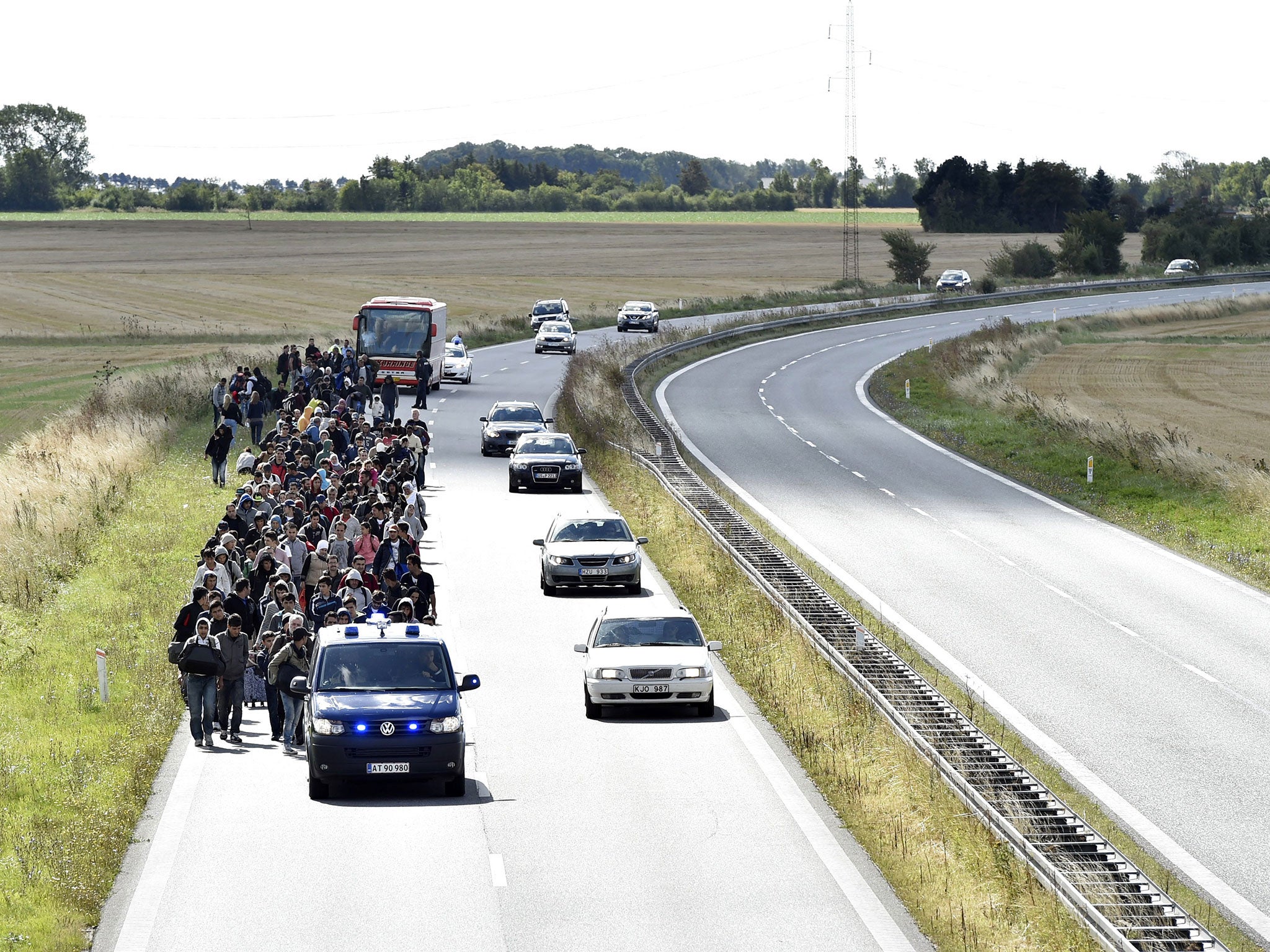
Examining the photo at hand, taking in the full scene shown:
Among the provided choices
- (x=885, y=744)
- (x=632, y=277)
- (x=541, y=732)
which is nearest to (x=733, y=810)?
(x=885, y=744)

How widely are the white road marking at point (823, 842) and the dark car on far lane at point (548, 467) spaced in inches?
700

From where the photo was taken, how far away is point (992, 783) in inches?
602

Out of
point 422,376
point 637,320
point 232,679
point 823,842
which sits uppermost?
point 232,679

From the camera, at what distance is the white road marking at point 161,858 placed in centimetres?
1212

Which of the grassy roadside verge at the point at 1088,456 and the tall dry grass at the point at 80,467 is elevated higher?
the tall dry grass at the point at 80,467

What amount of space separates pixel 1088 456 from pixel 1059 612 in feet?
53.2

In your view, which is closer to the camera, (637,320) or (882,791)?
(882,791)

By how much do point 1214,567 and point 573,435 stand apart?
19206 millimetres

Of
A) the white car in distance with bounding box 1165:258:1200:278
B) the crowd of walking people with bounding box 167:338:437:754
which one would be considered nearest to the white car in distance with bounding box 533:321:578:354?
the crowd of walking people with bounding box 167:338:437:754

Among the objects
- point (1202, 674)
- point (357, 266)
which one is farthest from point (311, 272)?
point (1202, 674)

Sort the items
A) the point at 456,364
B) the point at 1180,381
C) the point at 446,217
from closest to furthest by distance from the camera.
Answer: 1. the point at 456,364
2. the point at 1180,381
3. the point at 446,217

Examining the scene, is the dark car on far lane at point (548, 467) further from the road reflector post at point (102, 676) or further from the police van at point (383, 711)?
the police van at point (383, 711)

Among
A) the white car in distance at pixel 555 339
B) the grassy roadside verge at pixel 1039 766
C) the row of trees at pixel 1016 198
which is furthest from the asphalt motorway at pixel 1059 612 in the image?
the row of trees at pixel 1016 198

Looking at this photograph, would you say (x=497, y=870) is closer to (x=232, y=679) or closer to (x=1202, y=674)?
(x=232, y=679)
